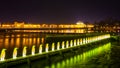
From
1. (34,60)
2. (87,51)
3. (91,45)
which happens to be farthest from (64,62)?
(91,45)

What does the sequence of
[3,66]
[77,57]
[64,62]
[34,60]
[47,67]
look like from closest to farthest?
[3,66] → [34,60] → [47,67] → [64,62] → [77,57]

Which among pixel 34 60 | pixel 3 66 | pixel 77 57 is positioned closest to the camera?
pixel 3 66

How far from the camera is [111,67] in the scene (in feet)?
108

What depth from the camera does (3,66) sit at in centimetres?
2339

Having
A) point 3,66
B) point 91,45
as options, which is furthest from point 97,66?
point 91,45

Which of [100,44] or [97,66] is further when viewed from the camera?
[100,44]

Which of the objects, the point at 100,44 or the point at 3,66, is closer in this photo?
the point at 3,66

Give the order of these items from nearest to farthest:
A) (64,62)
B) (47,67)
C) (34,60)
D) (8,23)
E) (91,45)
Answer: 1. (34,60)
2. (47,67)
3. (64,62)
4. (91,45)
5. (8,23)

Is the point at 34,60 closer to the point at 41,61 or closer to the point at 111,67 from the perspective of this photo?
the point at 41,61

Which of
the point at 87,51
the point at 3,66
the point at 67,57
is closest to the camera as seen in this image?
the point at 3,66

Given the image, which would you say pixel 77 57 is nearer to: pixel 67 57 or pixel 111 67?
pixel 67 57

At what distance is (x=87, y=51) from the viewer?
46750mm

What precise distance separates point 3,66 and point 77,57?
→ 61.8 ft

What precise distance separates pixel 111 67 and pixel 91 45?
58.0 feet
